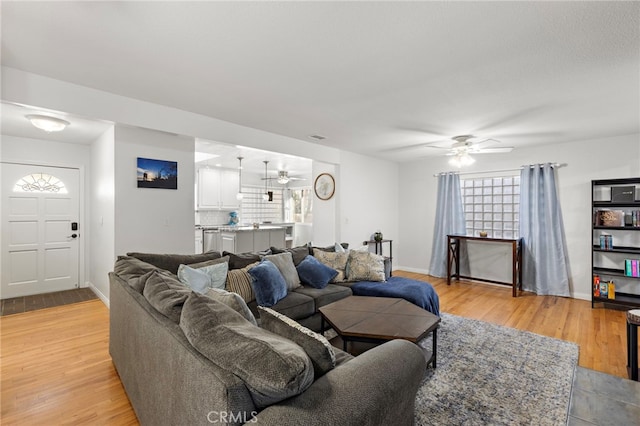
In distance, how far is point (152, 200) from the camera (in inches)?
148

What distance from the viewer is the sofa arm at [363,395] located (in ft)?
3.19

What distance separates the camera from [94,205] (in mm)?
4645

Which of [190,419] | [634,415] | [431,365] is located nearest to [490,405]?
[431,365]

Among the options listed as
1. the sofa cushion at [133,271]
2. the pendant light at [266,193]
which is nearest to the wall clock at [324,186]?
the pendant light at [266,193]

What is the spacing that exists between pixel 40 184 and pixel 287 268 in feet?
14.0

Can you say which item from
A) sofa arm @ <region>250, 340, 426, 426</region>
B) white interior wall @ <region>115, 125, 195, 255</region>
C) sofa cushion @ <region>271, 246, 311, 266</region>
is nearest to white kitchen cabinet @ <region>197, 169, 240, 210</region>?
white interior wall @ <region>115, 125, 195, 255</region>

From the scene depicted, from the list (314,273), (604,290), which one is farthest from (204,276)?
(604,290)

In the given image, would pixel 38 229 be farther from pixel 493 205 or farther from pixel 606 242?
pixel 606 242

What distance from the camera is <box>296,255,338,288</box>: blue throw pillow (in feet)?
11.7

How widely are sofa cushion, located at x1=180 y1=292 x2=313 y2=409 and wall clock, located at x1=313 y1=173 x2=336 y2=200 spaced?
471 centimetres

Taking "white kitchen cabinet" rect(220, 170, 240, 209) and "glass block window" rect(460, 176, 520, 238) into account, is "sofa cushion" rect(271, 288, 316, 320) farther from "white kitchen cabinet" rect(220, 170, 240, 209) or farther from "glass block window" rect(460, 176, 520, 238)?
"white kitchen cabinet" rect(220, 170, 240, 209)

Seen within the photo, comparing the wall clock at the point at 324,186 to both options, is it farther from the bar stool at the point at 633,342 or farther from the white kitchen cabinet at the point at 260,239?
the bar stool at the point at 633,342

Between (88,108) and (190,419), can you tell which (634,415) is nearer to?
(190,419)

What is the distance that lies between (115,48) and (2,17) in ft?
1.91
